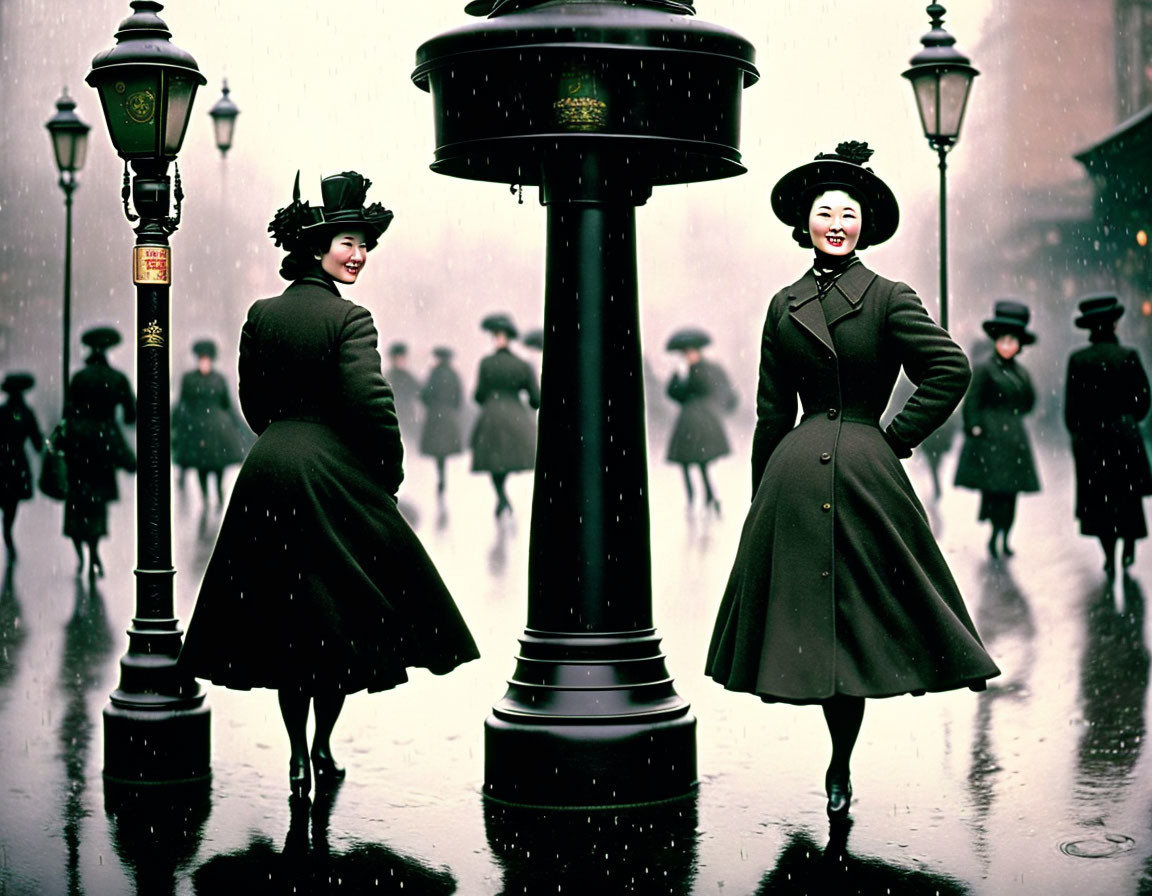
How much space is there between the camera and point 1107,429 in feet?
46.5

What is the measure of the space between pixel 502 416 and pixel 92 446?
6.11 meters

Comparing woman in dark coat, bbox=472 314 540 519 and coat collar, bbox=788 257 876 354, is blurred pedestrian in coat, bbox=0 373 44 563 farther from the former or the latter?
coat collar, bbox=788 257 876 354

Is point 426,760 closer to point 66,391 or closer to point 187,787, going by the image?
point 187,787

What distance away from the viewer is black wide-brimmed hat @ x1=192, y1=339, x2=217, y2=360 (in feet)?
72.7

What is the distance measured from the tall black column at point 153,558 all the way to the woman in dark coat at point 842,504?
206cm

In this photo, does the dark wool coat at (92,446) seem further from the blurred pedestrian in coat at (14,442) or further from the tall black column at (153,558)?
the tall black column at (153,558)

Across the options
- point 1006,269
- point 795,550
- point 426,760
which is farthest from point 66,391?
point 1006,269

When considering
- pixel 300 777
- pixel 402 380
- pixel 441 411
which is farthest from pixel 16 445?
pixel 402 380

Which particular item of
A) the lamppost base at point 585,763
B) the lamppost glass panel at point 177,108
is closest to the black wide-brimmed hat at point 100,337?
the lamppost glass panel at point 177,108

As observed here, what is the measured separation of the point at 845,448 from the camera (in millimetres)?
6086

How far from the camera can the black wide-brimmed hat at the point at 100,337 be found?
46.8 ft

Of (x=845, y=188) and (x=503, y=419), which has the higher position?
(x=845, y=188)

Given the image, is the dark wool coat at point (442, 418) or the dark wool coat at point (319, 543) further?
the dark wool coat at point (442, 418)

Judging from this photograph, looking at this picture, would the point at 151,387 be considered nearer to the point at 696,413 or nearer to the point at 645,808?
the point at 645,808
